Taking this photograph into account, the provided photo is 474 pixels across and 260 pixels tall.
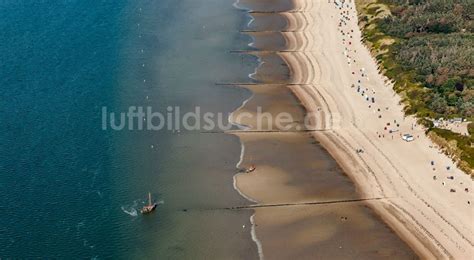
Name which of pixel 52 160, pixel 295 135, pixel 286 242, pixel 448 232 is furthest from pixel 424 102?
pixel 52 160

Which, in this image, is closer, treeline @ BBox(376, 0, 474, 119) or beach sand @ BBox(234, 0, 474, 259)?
beach sand @ BBox(234, 0, 474, 259)

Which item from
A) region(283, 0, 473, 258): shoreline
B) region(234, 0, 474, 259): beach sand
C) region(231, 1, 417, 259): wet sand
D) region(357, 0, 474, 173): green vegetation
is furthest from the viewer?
region(357, 0, 474, 173): green vegetation

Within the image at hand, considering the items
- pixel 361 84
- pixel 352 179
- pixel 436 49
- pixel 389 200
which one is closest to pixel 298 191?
pixel 352 179

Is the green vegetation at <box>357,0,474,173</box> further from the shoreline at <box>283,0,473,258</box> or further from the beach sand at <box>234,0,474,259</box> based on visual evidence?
the shoreline at <box>283,0,473,258</box>

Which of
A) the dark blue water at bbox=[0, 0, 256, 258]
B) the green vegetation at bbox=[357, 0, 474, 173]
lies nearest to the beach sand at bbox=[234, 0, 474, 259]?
the green vegetation at bbox=[357, 0, 474, 173]

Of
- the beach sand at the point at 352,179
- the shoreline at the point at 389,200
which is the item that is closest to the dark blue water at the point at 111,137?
the beach sand at the point at 352,179

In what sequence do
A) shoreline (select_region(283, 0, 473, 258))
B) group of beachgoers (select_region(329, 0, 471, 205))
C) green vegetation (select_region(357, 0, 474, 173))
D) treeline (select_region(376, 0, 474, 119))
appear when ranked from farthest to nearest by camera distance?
1. treeline (select_region(376, 0, 474, 119))
2. green vegetation (select_region(357, 0, 474, 173))
3. group of beachgoers (select_region(329, 0, 471, 205))
4. shoreline (select_region(283, 0, 473, 258))

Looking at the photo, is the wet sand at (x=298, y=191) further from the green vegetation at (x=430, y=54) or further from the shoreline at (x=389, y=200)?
the green vegetation at (x=430, y=54)
